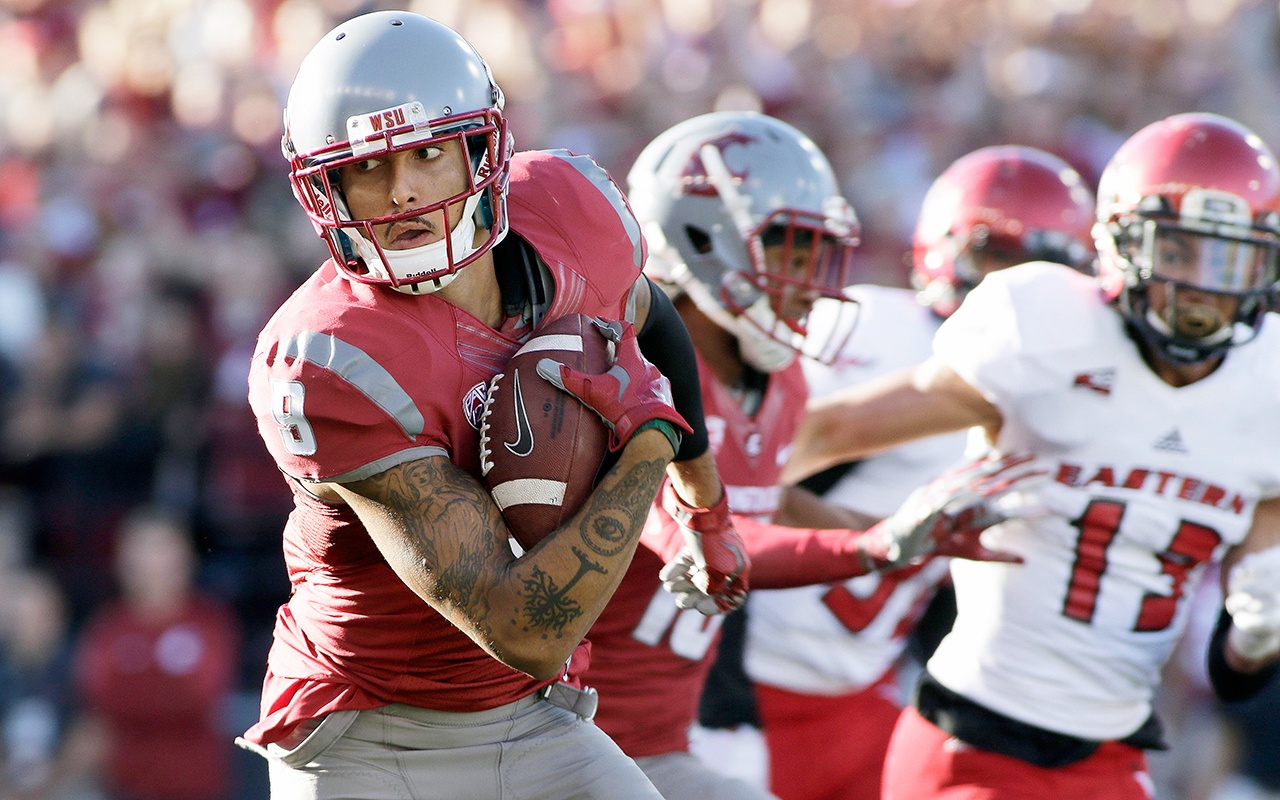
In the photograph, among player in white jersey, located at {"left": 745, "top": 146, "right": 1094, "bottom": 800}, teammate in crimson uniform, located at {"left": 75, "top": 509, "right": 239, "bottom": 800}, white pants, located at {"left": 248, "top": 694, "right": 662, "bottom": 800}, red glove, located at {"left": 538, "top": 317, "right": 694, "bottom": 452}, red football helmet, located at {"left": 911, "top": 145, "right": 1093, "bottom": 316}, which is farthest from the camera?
teammate in crimson uniform, located at {"left": 75, "top": 509, "right": 239, "bottom": 800}

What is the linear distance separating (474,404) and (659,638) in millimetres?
1030

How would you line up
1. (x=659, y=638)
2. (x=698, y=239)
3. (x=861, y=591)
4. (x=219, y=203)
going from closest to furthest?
(x=659, y=638), (x=698, y=239), (x=861, y=591), (x=219, y=203)

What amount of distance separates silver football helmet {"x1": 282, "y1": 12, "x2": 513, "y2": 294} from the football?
0.21m

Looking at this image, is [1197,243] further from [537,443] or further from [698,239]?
[537,443]

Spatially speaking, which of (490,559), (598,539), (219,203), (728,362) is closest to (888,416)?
(728,362)

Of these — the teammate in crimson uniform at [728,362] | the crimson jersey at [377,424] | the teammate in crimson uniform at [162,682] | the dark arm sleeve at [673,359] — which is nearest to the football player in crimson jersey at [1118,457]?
the teammate in crimson uniform at [728,362]

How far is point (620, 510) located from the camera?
2395 millimetres

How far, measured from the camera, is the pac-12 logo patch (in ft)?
7.94

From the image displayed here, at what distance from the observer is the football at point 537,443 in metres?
2.36

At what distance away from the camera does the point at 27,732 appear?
239 inches

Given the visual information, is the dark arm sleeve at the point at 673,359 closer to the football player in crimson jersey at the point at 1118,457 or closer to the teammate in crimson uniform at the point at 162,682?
the football player in crimson jersey at the point at 1118,457

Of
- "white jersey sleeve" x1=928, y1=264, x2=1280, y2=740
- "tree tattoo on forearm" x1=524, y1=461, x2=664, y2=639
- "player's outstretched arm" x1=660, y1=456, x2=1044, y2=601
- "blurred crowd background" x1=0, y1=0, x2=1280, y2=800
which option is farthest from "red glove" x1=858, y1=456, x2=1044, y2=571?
"blurred crowd background" x1=0, y1=0, x2=1280, y2=800

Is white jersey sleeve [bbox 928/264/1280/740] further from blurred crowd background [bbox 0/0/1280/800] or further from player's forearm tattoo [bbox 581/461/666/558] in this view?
blurred crowd background [bbox 0/0/1280/800]

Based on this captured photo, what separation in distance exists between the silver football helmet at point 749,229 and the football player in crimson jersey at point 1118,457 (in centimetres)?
37
